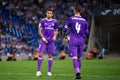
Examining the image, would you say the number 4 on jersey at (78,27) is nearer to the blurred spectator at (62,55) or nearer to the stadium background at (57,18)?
the blurred spectator at (62,55)

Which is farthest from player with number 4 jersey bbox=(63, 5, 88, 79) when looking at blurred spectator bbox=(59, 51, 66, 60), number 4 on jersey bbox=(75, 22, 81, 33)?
blurred spectator bbox=(59, 51, 66, 60)

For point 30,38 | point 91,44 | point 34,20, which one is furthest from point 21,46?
point 91,44

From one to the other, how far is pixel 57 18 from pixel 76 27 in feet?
78.0

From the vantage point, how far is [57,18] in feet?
127

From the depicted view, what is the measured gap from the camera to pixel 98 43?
1527 inches

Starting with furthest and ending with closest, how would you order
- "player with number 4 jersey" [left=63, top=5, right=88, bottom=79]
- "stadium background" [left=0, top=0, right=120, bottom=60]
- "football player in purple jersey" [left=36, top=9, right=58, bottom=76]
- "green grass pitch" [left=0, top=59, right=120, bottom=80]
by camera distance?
"stadium background" [left=0, top=0, right=120, bottom=60]
"football player in purple jersey" [left=36, top=9, right=58, bottom=76]
"green grass pitch" [left=0, top=59, right=120, bottom=80]
"player with number 4 jersey" [left=63, top=5, right=88, bottom=79]

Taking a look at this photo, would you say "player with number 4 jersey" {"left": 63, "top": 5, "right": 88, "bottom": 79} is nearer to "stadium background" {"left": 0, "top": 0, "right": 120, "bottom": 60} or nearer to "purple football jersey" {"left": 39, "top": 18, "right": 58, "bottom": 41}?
"purple football jersey" {"left": 39, "top": 18, "right": 58, "bottom": 41}

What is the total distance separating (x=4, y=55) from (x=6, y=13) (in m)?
5.15

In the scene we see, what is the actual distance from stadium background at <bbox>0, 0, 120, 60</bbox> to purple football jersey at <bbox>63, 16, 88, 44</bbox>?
20032 millimetres

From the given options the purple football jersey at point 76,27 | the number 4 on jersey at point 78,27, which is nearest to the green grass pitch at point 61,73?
the purple football jersey at point 76,27

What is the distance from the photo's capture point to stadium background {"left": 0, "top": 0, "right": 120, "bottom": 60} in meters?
36.2

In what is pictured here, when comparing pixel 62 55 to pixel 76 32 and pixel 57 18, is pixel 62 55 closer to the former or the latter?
pixel 57 18

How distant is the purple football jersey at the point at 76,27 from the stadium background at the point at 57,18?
20032 millimetres

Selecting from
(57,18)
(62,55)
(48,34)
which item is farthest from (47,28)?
(57,18)
